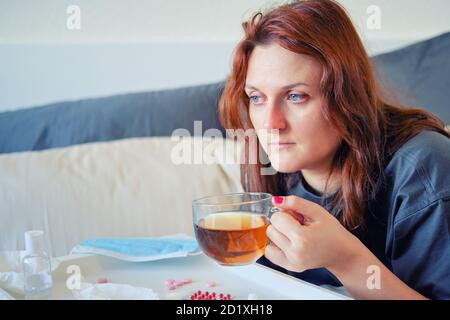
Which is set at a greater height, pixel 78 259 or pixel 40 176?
pixel 40 176

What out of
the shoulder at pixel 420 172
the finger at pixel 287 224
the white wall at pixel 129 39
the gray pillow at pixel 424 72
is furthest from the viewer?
the gray pillow at pixel 424 72

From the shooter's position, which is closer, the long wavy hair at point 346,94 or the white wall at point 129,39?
the long wavy hair at point 346,94

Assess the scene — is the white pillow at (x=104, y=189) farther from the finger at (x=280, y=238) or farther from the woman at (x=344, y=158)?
the finger at (x=280, y=238)

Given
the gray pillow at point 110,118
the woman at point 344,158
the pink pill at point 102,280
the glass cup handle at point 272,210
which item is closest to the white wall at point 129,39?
the gray pillow at point 110,118

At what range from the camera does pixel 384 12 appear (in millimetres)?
969

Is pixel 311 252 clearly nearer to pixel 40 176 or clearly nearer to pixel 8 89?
pixel 40 176

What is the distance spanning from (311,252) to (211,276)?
17cm

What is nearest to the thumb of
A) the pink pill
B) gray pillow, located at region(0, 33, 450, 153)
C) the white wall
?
the pink pill

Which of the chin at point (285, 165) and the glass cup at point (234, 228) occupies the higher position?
the chin at point (285, 165)

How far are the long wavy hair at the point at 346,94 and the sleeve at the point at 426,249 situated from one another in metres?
0.09

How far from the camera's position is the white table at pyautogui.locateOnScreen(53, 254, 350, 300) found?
2.06 ft

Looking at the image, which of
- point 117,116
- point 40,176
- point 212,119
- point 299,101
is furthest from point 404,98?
point 40,176

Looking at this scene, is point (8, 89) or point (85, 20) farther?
point (8, 89)

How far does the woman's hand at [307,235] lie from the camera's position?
0.60m
